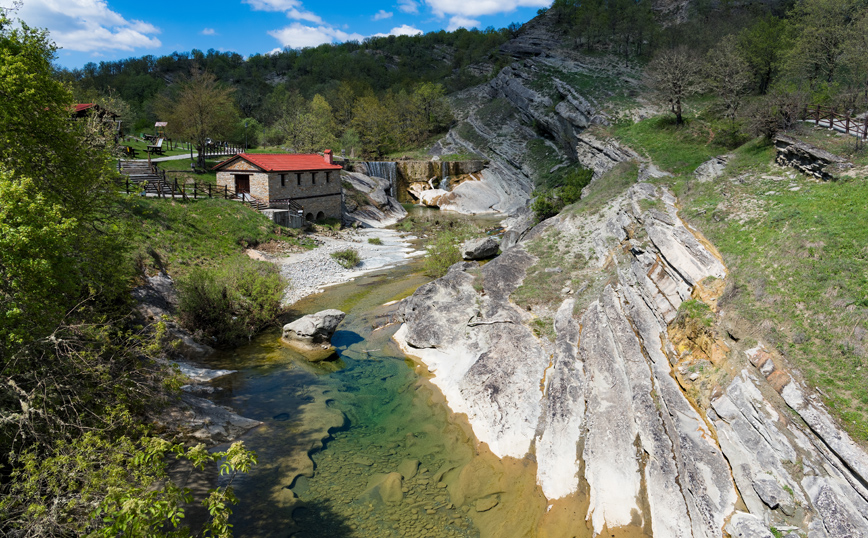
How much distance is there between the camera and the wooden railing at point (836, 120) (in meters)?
19.6

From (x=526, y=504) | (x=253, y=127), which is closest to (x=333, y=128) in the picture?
(x=253, y=127)

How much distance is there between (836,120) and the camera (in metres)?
22.0

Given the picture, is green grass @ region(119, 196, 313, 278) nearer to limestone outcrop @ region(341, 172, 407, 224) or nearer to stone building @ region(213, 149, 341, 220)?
stone building @ region(213, 149, 341, 220)

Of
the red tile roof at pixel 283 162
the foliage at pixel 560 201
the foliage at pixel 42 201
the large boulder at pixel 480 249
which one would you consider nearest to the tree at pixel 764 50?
the foliage at pixel 560 201

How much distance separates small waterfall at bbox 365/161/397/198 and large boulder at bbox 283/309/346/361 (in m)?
41.8

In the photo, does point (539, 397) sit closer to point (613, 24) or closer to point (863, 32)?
point (863, 32)

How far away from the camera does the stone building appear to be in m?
39.0

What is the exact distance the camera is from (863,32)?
25.0 metres

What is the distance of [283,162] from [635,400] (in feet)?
120

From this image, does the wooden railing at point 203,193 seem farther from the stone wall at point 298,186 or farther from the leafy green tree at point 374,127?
the leafy green tree at point 374,127

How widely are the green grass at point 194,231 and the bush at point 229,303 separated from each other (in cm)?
343

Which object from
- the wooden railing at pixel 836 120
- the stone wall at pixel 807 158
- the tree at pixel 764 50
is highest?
the tree at pixel 764 50

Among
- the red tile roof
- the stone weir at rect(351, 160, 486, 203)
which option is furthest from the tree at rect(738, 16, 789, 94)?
the red tile roof

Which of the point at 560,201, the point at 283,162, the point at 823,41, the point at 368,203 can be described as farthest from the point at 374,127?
the point at 823,41
